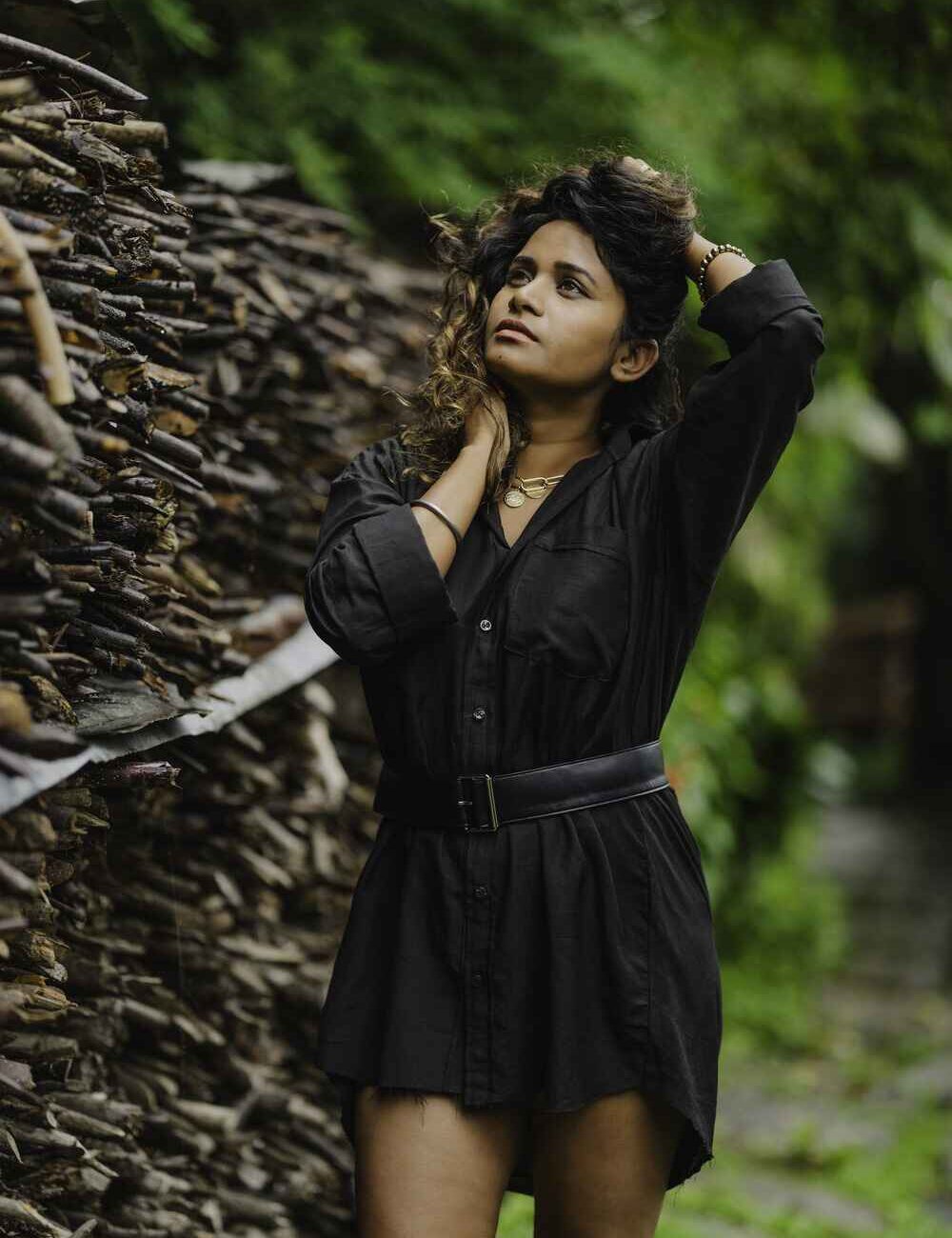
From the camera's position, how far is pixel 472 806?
2414 millimetres

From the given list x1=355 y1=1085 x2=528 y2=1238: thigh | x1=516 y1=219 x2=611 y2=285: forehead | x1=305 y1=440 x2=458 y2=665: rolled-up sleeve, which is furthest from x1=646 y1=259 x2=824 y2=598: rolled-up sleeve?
x1=355 y1=1085 x2=528 y2=1238: thigh

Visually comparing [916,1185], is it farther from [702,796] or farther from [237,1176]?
[237,1176]

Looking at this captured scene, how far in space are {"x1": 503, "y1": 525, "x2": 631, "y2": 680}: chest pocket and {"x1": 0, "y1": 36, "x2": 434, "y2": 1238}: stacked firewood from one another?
0.61 m

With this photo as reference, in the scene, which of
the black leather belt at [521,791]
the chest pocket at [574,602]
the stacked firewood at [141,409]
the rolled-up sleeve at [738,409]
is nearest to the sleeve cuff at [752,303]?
the rolled-up sleeve at [738,409]

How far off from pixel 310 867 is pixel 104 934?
0.99 m

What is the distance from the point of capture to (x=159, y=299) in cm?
280

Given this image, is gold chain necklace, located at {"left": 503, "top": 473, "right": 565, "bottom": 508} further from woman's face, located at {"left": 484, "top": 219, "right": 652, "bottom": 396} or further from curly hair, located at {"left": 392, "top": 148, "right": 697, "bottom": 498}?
woman's face, located at {"left": 484, "top": 219, "right": 652, "bottom": 396}

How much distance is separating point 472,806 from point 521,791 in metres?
0.08

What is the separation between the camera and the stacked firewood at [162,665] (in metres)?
1.95

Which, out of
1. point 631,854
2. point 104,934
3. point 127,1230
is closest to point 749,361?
point 631,854

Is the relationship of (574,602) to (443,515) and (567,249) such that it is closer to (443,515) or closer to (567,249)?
(443,515)

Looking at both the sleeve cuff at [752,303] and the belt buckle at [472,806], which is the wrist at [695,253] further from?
the belt buckle at [472,806]

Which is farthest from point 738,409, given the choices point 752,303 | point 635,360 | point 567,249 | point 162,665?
point 162,665

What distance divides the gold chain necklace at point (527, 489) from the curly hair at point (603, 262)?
3cm
